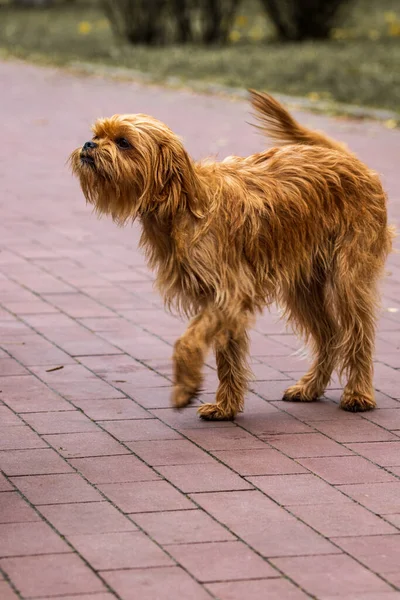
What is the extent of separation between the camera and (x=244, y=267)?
214 inches

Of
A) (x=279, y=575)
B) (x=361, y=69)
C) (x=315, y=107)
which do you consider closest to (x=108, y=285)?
(x=279, y=575)

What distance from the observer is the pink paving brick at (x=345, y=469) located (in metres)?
4.94

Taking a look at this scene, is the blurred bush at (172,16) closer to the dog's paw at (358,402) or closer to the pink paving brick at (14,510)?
the dog's paw at (358,402)

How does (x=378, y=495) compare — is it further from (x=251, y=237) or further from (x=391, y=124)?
(x=391, y=124)

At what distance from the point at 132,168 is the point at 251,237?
0.69 m

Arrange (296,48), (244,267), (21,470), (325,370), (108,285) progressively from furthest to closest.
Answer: (296,48) → (108,285) → (325,370) → (244,267) → (21,470)

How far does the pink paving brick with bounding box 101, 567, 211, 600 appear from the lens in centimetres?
381

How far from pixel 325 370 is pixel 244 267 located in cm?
92

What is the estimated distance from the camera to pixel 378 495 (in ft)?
15.6

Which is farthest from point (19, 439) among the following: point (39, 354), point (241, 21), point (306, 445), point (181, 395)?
point (241, 21)

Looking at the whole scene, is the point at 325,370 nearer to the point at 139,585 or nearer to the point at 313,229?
the point at 313,229

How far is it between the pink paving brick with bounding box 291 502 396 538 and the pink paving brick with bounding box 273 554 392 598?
24 cm

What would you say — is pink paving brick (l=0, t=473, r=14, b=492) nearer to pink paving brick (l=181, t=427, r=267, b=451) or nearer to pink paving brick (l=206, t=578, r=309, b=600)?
pink paving brick (l=181, t=427, r=267, b=451)

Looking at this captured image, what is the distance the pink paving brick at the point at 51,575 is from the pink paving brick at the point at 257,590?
1.23 feet
